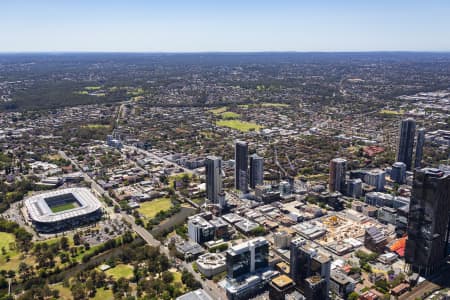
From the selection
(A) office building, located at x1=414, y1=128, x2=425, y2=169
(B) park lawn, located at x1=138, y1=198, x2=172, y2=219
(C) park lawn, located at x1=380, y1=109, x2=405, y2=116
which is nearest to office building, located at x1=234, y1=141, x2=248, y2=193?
(B) park lawn, located at x1=138, y1=198, x2=172, y2=219

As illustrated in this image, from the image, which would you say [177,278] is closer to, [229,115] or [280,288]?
[280,288]

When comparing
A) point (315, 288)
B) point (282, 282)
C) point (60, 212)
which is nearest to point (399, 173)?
point (315, 288)

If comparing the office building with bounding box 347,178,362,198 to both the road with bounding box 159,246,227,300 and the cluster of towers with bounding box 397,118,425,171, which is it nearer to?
the cluster of towers with bounding box 397,118,425,171

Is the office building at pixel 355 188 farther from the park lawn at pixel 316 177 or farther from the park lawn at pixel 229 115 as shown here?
the park lawn at pixel 229 115

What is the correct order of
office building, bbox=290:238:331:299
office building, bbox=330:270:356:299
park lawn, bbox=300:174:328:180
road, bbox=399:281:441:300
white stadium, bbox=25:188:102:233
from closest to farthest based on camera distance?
office building, bbox=290:238:331:299 < road, bbox=399:281:441:300 < office building, bbox=330:270:356:299 < white stadium, bbox=25:188:102:233 < park lawn, bbox=300:174:328:180

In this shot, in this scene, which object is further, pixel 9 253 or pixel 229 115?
pixel 229 115

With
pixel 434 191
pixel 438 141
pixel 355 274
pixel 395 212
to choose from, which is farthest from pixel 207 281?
pixel 438 141
